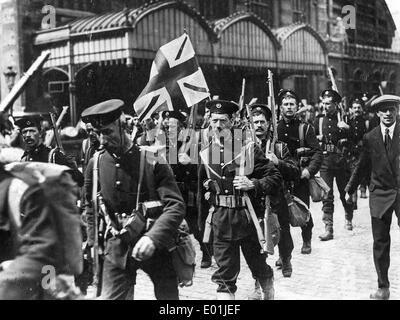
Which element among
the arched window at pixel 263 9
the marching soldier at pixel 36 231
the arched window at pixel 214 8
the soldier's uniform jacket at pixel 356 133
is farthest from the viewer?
the arched window at pixel 263 9

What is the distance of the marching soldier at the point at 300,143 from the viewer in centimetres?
696

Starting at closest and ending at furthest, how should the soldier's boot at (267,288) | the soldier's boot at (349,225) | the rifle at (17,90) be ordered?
the rifle at (17,90), the soldier's boot at (267,288), the soldier's boot at (349,225)

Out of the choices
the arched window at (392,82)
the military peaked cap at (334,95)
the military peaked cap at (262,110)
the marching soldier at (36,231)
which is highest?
the arched window at (392,82)

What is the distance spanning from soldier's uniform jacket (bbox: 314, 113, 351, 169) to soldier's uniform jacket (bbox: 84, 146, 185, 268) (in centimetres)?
479

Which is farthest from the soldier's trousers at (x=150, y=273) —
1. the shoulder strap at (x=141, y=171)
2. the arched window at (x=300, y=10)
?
the arched window at (x=300, y=10)

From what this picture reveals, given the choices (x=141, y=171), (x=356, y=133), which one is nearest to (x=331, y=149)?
(x=356, y=133)

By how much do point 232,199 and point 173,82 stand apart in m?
2.31

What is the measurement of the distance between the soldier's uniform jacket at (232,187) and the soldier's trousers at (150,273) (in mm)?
899

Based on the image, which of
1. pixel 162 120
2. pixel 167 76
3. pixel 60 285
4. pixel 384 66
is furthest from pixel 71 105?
pixel 384 66

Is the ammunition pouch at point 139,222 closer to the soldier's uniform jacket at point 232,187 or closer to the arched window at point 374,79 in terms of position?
the soldier's uniform jacket at point 232,187

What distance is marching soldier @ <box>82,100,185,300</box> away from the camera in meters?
4.00

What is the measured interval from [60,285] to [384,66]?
21.3 m

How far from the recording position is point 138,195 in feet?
13.4

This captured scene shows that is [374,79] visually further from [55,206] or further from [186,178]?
[55,206]
